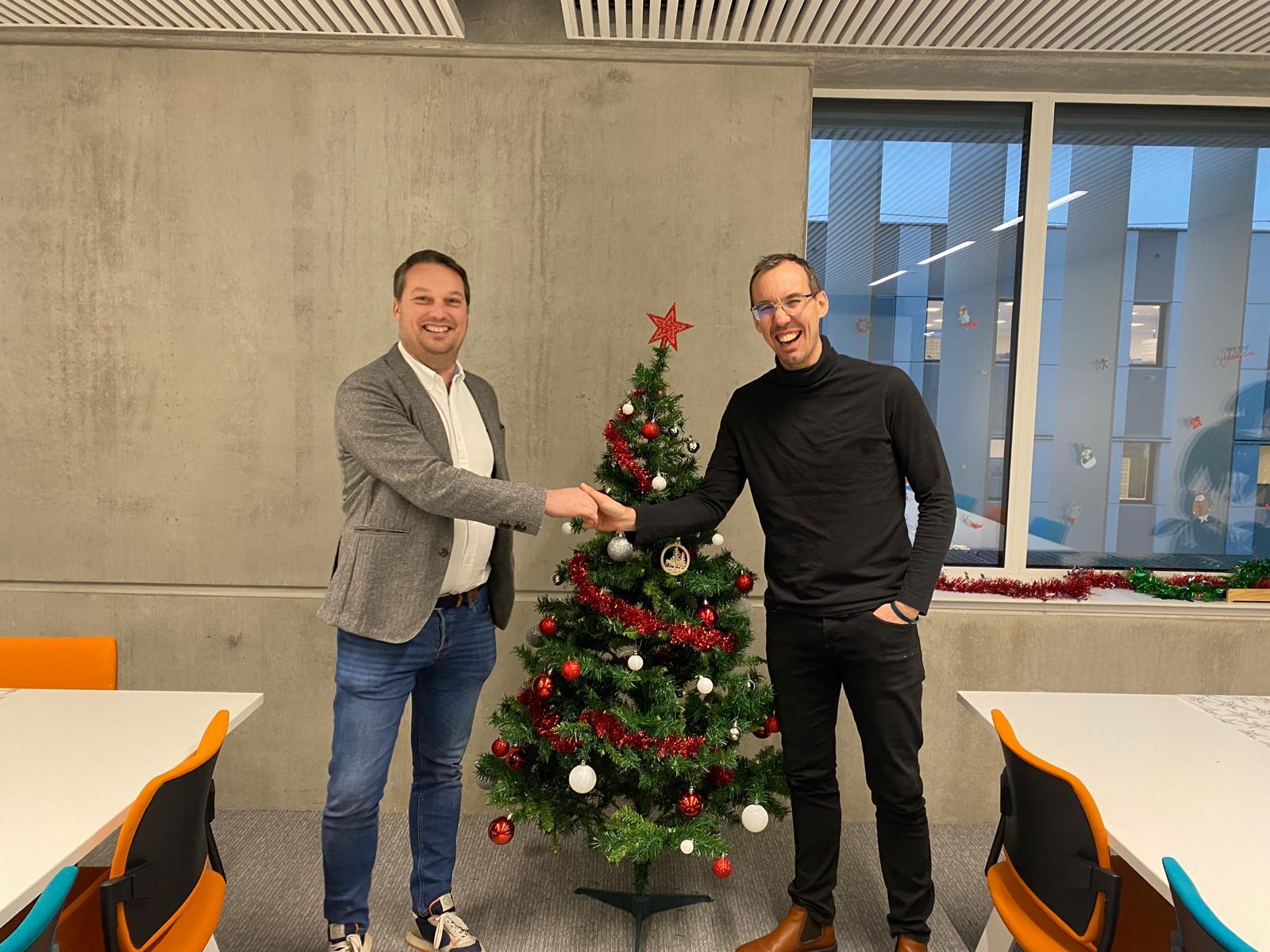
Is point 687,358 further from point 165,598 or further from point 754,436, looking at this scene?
point 165,598

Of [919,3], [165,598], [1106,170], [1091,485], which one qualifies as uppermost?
[919,3]

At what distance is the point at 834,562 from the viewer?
2342mm

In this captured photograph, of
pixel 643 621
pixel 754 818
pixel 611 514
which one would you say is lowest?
pixel 754 818

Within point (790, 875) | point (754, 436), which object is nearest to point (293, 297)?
point (754, 436)

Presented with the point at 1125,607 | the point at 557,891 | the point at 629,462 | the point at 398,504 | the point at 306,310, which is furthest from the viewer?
the point at 1125,607

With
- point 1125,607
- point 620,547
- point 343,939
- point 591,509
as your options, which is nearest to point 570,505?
point 591,509

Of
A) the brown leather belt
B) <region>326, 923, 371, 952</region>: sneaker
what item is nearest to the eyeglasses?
the brown leather belt

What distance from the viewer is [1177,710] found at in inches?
90.5

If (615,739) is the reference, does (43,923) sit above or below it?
above

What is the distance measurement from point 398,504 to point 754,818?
1.34 metres

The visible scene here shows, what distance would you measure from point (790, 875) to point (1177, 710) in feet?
4.62

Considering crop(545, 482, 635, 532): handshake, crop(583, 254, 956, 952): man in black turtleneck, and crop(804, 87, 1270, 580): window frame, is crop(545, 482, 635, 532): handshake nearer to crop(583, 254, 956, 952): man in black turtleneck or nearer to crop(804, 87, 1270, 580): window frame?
crop(583, 254, 956, 952): man in black turtleneck

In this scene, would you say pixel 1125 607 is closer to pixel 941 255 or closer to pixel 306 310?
pixel 941 255

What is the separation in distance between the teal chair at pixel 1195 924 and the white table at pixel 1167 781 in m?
0.08
